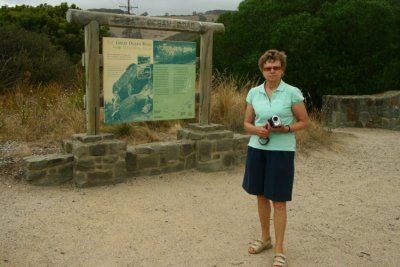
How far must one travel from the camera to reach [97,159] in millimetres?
5371

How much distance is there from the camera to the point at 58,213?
455 cm

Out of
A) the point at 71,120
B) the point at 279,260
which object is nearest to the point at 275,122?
the point at 279,260

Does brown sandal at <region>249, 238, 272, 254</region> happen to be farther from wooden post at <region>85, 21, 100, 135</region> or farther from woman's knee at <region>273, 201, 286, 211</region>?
wooden post at <region>85, 21, 100, 135</region>

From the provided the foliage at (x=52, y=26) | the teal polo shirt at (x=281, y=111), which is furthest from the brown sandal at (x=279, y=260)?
the foliage at (x=52, y=26)

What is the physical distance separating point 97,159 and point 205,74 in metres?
2.11

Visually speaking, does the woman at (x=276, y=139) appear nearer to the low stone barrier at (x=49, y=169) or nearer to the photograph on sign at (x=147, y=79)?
the photograph on sign at (x=147, y=79)

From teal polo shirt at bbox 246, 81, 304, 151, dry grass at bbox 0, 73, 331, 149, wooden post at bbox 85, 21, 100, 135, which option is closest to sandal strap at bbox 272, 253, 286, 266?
teal polo shirt at bbox 246, 81, 304, 151

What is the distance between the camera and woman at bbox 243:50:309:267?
3.40 metres

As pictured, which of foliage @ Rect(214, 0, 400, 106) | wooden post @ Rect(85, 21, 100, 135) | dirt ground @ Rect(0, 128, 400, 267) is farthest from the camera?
foliage @ Rect(214, 0, 400, 106)

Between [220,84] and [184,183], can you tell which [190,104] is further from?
[220,84]

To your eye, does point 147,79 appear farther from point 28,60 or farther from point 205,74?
point 28,60

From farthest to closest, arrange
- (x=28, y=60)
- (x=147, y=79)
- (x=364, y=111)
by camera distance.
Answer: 1. (x=364, y=111)
2. (x=28, y=60)
3. (x=147, y=79)

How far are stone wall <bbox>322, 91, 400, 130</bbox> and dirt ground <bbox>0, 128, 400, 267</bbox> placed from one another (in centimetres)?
551

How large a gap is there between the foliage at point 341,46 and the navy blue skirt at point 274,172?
11.1 meters
